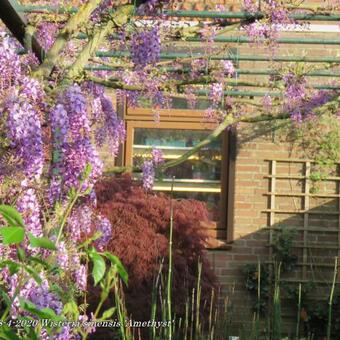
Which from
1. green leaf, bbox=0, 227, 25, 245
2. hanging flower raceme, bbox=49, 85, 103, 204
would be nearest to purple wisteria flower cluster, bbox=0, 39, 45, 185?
hanging flower raceme, bbox=49, 85, 103, 204

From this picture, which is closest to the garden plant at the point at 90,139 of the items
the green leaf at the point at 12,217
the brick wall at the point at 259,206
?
the green leaf at the point at 12,217

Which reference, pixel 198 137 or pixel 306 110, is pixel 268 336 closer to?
pixel 306 110

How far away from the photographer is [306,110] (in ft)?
22.1

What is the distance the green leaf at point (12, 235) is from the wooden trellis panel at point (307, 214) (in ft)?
20.9

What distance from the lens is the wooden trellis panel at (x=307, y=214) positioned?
7602 mm

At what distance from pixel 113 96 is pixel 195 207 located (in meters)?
2.26

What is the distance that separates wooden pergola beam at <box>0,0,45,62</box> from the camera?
3.69 m

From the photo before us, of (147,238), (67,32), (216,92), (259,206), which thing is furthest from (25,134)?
(259,206)

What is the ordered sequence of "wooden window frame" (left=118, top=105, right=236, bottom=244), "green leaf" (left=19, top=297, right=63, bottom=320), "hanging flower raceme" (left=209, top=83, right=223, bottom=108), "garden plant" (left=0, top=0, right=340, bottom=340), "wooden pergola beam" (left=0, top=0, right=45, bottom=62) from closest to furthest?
"green leaf" (left=19, top=297, right=63, bottom=320)
"garden plant" (left=0, top=0, right=340, bottom=340)
"wooden pergola beam" (left=0, top=0, right=45, bottom=62)
"hanging flower raceme" (left=209, top=83, right=223, bottom=108)
"wooden window frame" (left=118, top=105, right=236, bottom=244)

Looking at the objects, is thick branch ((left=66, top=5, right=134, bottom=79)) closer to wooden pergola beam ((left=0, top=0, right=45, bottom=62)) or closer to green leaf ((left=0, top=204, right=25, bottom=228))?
wooden pergola beam ((left=0, top=0, right=45, bottom=62))

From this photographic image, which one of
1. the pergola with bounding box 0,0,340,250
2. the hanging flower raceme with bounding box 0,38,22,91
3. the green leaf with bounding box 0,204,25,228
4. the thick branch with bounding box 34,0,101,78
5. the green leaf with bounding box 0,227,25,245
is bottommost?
the green leaf with bounding box 0,227,25,245

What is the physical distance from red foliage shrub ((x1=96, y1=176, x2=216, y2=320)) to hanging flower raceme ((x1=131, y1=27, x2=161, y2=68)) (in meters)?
1.89

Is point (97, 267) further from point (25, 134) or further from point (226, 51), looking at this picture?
point (226, 51)

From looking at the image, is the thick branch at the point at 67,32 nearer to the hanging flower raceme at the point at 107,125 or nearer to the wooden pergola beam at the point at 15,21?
the wooden pergola beam at the point at 15,21
